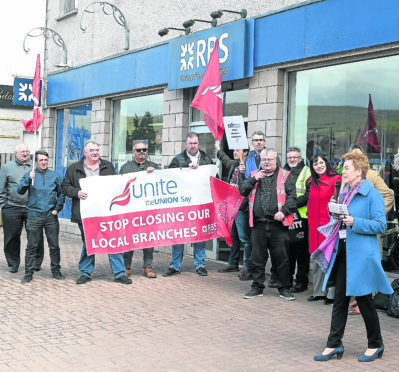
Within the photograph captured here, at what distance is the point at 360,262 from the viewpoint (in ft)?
18.5

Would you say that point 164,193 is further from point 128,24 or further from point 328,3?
point 128,24

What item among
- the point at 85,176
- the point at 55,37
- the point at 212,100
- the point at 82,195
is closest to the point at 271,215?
the point at 212,100

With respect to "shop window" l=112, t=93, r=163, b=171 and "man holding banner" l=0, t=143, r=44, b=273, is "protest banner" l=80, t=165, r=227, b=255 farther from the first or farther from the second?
"shop window" l=112, t=93, r=163, b=171

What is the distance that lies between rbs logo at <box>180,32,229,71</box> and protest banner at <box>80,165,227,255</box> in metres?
2.32

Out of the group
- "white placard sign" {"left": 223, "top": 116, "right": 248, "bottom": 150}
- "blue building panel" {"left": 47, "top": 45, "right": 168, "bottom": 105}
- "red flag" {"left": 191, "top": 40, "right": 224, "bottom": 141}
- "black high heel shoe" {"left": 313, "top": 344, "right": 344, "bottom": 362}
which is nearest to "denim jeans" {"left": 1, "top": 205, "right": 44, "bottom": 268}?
"red flag" {"left": 191, "top": 40, "right": 224, "bottom": 141}

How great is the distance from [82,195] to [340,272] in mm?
4477

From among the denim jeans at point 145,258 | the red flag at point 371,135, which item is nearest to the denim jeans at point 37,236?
the denim jeans at point 145,258

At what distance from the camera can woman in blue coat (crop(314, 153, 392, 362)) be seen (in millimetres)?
5566

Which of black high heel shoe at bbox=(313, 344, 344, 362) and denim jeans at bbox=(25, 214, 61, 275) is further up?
denim jeans at bbox=(25, 214, 61, 275)

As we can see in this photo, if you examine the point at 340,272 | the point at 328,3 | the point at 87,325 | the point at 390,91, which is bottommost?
the point at 87,325

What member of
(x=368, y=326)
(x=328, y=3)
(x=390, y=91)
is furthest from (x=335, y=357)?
(x=328, y=3)

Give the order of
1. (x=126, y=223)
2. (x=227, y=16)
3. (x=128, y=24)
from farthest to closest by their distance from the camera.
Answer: (x=128, y=24), (x=227, y=16), (x=126, y=223)

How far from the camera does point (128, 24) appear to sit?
14.2 meters

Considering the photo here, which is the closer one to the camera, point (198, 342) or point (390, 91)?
point (198, 342)
